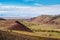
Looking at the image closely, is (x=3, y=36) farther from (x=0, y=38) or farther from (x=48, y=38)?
(x=48, y=38)

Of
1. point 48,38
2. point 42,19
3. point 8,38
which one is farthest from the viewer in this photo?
point 42,19

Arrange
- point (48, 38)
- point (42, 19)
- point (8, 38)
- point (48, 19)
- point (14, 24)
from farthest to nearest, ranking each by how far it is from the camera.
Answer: point (42, 19) < point (48, 19) < point (14, 24) < point (8, 38) < point (48, 38)

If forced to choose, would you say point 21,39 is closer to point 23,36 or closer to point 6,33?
point 23,36

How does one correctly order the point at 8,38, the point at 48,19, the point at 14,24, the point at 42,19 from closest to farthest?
the point at 8,38
the point at 14,24
the point at 48,19
the point at 42,19

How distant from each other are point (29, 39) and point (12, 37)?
1577 mm

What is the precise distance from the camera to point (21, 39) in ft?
54.9

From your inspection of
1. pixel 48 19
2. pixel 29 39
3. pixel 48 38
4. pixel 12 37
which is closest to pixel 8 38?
pixel 12 37

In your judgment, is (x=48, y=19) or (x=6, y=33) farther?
(x=48, y=19)

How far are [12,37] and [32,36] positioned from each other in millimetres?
1587

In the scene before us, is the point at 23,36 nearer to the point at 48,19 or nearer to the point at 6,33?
the point at 6,33

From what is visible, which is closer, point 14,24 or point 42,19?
point 14,24

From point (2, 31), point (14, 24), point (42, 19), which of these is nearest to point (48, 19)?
point (42, 19)

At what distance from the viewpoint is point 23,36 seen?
16953 millimetres

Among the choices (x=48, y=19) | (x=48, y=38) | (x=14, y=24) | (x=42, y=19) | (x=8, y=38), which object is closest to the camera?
(x=48, y=38)
